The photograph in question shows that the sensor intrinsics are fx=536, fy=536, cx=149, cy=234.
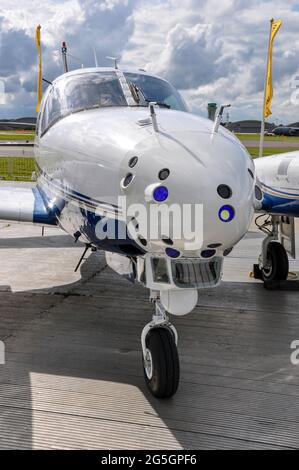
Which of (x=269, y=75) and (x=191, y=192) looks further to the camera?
(x=269, y=75)

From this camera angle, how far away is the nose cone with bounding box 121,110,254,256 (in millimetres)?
3723

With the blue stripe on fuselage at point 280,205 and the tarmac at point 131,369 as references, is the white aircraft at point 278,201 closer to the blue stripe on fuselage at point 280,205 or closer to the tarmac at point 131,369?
the blue stripe on fuselage at point 280,205

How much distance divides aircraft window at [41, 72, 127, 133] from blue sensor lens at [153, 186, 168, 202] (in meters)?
2.15

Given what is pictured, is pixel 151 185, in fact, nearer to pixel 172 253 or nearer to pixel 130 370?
pixel 172 253

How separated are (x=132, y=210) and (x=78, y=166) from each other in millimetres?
1152

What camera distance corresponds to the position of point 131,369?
17.2 ft

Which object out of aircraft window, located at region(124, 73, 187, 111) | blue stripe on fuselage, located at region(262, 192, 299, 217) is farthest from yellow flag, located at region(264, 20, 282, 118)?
aircraft window, located at region(124, 73, 187, 111)

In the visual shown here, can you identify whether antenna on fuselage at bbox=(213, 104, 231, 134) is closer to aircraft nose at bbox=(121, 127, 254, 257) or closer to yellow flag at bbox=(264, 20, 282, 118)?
aircraft nose at bbox=(121, 127, 254, 257)

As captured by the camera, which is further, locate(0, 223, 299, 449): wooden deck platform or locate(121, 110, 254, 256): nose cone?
locate(0, 223, 299, 449): wooden deck platform

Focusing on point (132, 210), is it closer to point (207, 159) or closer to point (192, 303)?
point (207, 159)

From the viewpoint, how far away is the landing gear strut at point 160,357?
14.7 feet

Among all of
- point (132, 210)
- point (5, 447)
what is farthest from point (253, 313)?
point (5, 447)

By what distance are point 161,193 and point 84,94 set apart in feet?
8.72

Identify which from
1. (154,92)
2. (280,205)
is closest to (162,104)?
(154,92)
